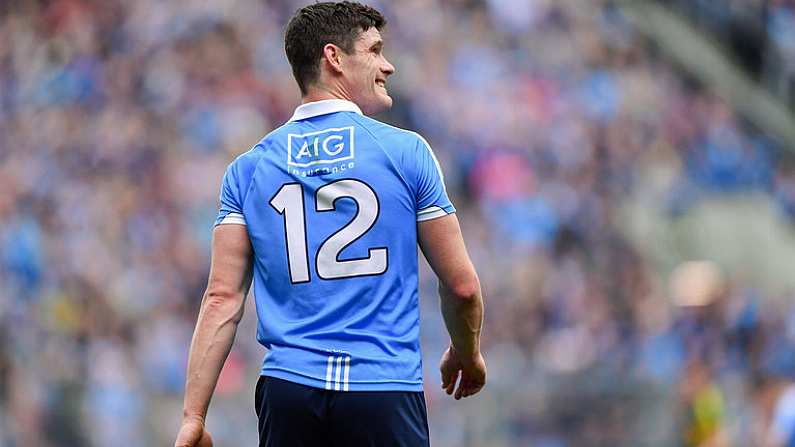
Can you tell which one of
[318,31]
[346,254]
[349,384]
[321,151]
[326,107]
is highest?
[318,31]

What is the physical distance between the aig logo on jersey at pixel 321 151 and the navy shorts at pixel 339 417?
635 millimetres

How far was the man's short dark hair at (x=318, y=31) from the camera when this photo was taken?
5.09 m

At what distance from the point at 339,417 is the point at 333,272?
42 cm

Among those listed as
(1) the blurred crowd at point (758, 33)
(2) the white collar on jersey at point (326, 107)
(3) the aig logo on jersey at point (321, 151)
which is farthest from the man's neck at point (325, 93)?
(1) the blurred crowd at point (758, 33)


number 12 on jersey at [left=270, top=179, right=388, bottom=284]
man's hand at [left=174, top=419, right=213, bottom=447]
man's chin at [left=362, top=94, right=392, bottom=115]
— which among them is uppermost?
man's chin at [left=362, top=94, right=392, bottom=115]

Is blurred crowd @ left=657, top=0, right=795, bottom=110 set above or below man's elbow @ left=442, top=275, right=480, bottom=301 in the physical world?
above

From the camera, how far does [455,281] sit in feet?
16.2

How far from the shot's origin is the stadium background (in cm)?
1215

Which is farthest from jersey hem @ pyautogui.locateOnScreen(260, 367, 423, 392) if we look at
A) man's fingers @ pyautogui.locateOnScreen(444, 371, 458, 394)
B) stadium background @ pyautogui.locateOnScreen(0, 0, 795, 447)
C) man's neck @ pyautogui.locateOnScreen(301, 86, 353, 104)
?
stadium background @ pyautogui.locateOnScreen(0, 0, 795, 447)

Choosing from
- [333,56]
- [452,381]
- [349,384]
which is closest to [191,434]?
[349,384]

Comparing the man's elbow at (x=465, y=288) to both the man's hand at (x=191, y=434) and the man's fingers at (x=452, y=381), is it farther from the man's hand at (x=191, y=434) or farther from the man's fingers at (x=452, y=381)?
the man's hand at (x=191, y=434)

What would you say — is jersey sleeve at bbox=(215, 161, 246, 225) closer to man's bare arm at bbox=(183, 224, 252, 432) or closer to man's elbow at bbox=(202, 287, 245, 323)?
man's bare arm at bbox=(183, 224, 252, 432)

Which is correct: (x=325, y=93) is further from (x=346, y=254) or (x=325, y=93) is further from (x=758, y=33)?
(x=758, y=33)

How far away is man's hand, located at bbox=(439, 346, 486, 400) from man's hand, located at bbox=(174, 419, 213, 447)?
0.78 meters
